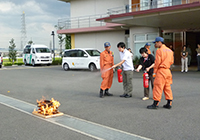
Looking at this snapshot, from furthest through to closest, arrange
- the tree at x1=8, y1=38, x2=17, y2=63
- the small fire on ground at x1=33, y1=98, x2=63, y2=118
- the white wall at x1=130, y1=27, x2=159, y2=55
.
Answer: the tree at x1=8, y1=38, x2=17, y2=63 → the white wall at x1=130, y1=27, x2=159, y2=55 → the small fire on ground at x1=33, y1=98, x2=63, y2=118

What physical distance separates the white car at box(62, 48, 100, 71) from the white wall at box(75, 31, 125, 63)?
731cm

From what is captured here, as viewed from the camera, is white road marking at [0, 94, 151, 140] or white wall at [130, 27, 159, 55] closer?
white road marking at [0, 94, 151, 140]

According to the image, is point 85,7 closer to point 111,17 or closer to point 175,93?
point 111,17

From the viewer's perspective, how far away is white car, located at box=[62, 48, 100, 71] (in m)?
21.2

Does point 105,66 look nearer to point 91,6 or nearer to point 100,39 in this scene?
point 100,39

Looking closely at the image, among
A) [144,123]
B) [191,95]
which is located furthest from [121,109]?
[191,95]

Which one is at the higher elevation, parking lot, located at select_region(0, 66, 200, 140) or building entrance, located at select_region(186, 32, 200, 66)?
building entrance, located at select_region(186, 32, 200, 66)

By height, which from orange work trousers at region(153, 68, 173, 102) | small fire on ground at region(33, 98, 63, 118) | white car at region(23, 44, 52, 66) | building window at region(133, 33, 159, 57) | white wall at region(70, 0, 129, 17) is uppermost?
white wall at region(70, 0, 129, 17)

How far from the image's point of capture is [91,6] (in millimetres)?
31250

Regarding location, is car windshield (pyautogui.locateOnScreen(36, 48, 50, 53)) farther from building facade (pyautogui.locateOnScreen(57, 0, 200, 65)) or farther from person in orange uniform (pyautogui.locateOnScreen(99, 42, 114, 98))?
person in orange uniform (pyautogui.locateOnScreen(99, 42, 114, 98))

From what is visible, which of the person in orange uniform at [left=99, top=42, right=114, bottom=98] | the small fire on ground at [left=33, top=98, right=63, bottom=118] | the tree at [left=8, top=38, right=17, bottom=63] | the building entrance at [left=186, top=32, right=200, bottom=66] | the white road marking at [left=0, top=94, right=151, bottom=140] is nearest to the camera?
the white road marking at [left=0, top=94, right=151, bottom=140]

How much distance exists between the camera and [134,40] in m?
24.5

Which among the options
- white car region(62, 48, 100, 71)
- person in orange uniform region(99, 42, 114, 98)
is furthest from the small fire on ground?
white car region(62, 48, 100, 71)

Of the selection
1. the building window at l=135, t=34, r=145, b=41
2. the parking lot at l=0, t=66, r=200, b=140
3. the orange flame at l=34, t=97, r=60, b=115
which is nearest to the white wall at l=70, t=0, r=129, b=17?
the building window at l=135, t=34, r=145, b=41
